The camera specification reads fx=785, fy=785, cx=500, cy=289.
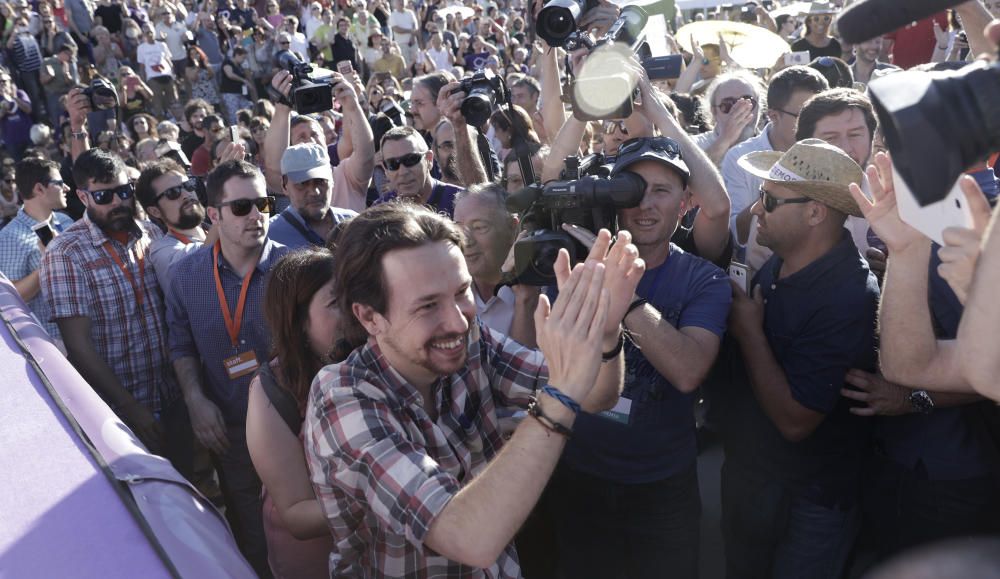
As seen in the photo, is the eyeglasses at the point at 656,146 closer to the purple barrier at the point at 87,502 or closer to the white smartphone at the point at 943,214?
the white smartphone at the point at 943,214

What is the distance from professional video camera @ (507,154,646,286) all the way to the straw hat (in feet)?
1.58

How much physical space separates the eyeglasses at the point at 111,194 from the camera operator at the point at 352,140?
0.95 m

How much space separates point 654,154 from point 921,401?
3.71 ft

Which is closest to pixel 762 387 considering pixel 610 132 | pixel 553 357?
pixel 553 357

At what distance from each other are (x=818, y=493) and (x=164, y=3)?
42.3 feet

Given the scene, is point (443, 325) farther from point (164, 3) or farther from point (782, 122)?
point (164, 3)

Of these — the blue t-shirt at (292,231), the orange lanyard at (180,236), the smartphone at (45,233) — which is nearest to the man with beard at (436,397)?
the blue t-shirt at (292,231)

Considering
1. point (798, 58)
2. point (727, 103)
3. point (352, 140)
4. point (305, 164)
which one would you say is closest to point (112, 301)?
point (305, 164)

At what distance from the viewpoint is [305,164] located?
4.08 meters

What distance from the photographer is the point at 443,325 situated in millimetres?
1796

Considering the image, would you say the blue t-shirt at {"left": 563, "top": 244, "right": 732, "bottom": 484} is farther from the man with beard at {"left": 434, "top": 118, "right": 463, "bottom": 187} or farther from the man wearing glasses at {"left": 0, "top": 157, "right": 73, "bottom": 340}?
the man with beard at {"left": 434, "top": 118, "right": 463, "bottom": 187}

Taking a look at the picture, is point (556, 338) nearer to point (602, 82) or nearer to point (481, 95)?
point (602, 82)

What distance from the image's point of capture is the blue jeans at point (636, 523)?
2.67 m

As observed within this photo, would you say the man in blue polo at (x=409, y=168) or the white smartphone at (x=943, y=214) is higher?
the white smartphone at (x=943, y=214)
